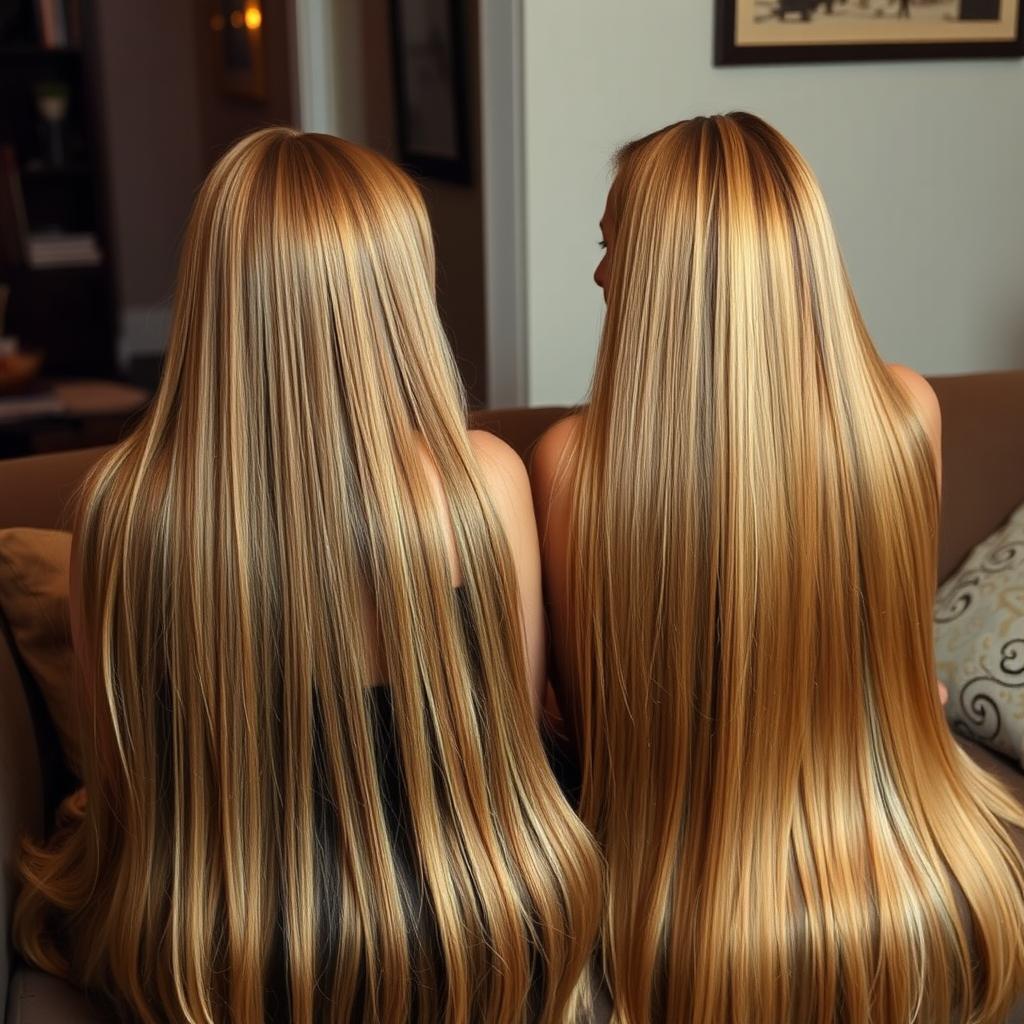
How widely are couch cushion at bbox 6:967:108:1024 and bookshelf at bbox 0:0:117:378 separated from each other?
4.15 m

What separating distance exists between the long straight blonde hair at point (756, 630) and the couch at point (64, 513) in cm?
52

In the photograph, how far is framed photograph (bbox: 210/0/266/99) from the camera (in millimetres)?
4754

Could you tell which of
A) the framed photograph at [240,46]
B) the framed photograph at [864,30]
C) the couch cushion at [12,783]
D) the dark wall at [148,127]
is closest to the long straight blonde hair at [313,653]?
the couch cushion at [12,783]

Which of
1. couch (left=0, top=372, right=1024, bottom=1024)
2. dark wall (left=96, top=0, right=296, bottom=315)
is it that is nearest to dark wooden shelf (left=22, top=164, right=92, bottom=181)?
dark wall (left=96, top=0, right=296, bottom=315)

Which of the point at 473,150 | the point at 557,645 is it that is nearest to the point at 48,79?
the point at 473,150

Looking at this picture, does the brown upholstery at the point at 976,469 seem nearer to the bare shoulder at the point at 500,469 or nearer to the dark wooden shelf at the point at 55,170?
the bare shoulder at the point at 500,469

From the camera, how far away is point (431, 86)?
3.26 m

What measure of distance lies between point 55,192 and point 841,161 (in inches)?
152

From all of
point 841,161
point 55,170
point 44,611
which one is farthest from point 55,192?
point 44,611

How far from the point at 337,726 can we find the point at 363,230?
1.58 feet

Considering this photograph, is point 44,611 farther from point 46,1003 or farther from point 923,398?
point 923,398

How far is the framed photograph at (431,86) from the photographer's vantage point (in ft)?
10.1

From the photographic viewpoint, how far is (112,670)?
1312 millimetres

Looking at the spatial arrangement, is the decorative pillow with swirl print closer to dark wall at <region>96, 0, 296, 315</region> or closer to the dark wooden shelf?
the dark wooden shelf
